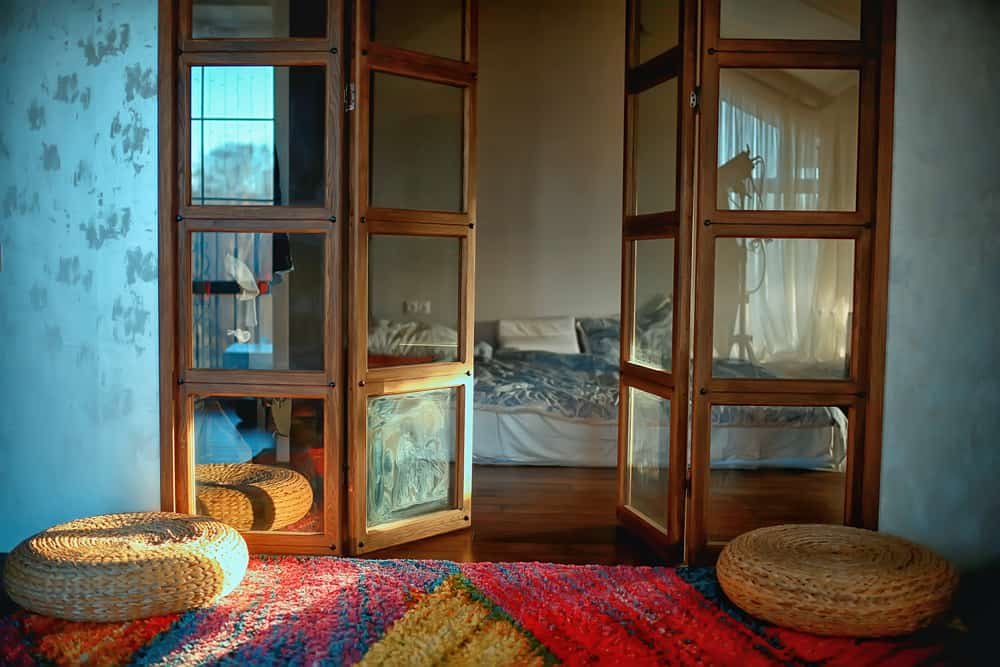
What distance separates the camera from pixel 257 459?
348 centimetres

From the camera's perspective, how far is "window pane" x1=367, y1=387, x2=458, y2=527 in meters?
3.65

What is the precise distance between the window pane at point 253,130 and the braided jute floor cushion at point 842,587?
75.2 inches

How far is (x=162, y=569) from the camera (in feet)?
9.23

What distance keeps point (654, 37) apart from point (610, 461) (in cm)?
226

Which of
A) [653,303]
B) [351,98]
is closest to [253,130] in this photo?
[351,98]

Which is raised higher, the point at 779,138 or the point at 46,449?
the point at 779,138

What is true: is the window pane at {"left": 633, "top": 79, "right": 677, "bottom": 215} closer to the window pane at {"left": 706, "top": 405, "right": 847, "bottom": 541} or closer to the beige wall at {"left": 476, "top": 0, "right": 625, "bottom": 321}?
the window pane at {"left": 706, "top": 405, "right": 847, "bottom": 541}

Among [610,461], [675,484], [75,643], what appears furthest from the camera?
[610,461]

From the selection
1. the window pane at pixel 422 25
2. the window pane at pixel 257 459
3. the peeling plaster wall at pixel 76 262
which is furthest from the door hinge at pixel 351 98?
the window pane at pixel 257 459

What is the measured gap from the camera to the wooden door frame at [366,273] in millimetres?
3439

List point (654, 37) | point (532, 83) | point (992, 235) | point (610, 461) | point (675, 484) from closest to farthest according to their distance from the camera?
1. point (992, 235)
2. point (675, 484)
3. point (654, 37)
4. point (610, 461)
5. point (532, 83)

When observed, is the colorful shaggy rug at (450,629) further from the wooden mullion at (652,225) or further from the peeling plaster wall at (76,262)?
the wooden mullion at (652,225)

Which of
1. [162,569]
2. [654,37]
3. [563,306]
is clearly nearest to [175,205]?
[162,569]

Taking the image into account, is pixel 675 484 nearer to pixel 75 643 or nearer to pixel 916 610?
pixel 916 610
